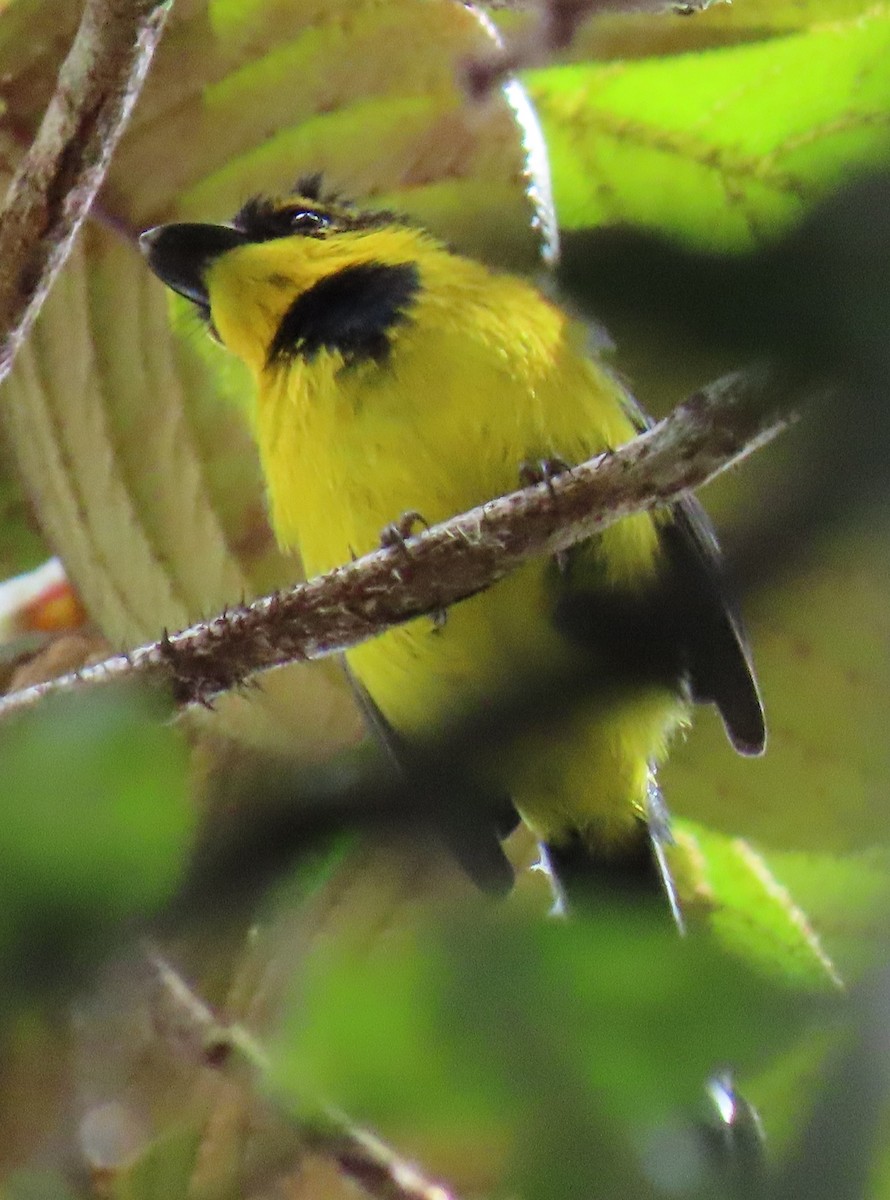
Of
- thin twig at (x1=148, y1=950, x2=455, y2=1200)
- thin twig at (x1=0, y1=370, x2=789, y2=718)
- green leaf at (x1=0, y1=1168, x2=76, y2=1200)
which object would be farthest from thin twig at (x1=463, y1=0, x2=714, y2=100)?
green leaf at (x1=0, y1=1168, x2=76, y2=1200)

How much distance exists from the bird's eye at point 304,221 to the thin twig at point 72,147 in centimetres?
44

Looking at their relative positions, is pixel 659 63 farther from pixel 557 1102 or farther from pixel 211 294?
pixel 557 1102

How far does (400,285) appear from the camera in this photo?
129cm

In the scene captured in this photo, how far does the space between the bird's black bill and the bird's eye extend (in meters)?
0.06

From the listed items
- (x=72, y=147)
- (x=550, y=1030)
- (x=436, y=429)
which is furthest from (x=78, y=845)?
(x=436, y=429)

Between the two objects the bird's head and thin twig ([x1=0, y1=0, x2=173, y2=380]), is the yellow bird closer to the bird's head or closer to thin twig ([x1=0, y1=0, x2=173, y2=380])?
the bird's head

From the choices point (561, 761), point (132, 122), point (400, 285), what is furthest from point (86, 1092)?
point (132, 122)

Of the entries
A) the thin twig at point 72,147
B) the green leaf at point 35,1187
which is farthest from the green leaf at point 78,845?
the thin twig at point 72,147

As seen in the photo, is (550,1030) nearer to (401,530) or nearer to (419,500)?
(401,530)

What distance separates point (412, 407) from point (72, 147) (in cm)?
36

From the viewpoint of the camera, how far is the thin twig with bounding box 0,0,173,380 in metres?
0.91

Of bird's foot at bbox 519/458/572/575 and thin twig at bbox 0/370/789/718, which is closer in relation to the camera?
thin twig at bbox 0/370/789/718

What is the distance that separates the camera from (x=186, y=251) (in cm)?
131

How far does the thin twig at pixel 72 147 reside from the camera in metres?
0.91
